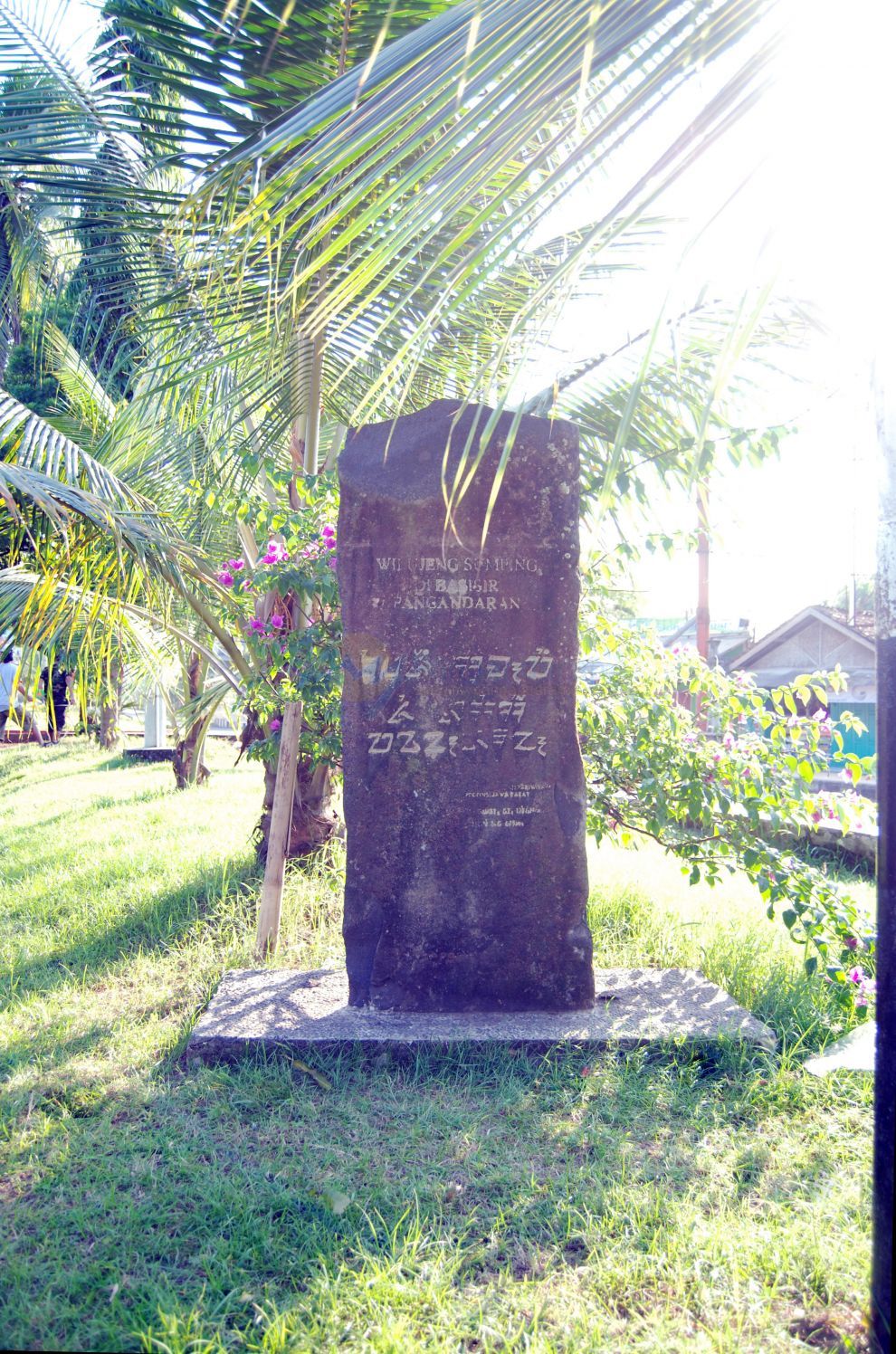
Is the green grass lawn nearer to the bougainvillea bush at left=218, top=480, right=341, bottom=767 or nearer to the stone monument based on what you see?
the stone monument

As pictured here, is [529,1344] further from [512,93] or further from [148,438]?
[148,438]

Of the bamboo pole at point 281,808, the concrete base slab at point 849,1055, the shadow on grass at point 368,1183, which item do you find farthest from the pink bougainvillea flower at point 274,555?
the concrete base slab at point 849,1055

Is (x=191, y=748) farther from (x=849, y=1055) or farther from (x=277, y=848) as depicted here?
(x=849, y=1055)

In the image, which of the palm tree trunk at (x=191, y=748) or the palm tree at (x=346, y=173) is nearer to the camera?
the palm tree at (x=346, y=173)

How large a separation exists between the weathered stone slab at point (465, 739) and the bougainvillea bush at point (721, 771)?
1.95 ft

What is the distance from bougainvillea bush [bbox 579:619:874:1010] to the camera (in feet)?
11.5

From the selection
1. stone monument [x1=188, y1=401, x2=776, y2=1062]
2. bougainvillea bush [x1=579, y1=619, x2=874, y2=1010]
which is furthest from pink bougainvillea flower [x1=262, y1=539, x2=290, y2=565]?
bougainvillea bush [x1=579, y1=619, x2=874, y2=1010]

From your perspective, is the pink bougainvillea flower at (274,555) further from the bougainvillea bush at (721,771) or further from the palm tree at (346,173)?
the bougainvillea bush at (721,771)

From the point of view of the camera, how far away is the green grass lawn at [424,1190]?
191 cm

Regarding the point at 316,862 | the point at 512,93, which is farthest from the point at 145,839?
the point at 512,93

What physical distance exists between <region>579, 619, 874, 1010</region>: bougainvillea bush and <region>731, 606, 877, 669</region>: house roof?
394 inches

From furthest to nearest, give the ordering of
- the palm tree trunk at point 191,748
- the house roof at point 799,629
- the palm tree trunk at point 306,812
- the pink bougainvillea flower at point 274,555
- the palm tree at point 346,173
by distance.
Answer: the house roof at point 799,629 → the palm tree trunk at point 191,748 → the palm tree trunk at point 306,812 → the pink bougainvillea flower at point 274,555 → the palm tree at point 346,173

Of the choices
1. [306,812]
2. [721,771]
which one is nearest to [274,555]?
[306,812]

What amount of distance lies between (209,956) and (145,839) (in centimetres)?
274
